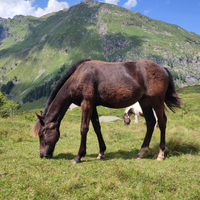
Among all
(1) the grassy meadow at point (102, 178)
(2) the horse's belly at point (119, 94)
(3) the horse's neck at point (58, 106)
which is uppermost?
(2) the horse's belly at point (119, 94)

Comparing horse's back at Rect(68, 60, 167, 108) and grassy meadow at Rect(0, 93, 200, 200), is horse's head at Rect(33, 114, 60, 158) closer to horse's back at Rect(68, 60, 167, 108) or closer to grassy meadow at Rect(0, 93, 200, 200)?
grassy meadow at Rect(0, 93, 200, 200)

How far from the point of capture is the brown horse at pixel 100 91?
7.23 metres

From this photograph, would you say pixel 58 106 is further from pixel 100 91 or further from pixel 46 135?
pixel 100 91

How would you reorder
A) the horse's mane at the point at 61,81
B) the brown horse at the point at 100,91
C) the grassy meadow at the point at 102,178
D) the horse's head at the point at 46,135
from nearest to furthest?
the grassy meadow at the point at 102,178, the brown horse at the point at 100,91, the horse's head at the point at 46,135, the horse's mane at the point at 61,81

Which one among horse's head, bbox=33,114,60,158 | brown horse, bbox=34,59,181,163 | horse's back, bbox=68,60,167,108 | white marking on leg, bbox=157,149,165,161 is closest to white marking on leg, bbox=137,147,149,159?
brown horse, bbox=34,59,181,163

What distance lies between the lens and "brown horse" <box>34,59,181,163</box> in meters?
7.23

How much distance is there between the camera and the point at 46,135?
759 cm

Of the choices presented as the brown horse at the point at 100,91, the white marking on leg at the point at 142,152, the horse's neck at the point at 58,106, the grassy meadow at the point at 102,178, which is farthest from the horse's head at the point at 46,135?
the white marking on leg at the point at 142,152

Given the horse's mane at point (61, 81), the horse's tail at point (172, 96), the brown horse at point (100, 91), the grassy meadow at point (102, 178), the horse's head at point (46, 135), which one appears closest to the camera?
the grassy meadow at point (102, 178)

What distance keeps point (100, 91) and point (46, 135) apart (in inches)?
121

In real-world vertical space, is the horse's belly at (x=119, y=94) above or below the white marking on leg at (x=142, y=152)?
above

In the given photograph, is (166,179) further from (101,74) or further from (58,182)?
(101,74)

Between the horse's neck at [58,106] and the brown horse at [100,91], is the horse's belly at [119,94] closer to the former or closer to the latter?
the brown horse at [100,91]

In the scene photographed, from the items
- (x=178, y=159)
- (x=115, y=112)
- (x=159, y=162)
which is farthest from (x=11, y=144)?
(x=115, y=112)
